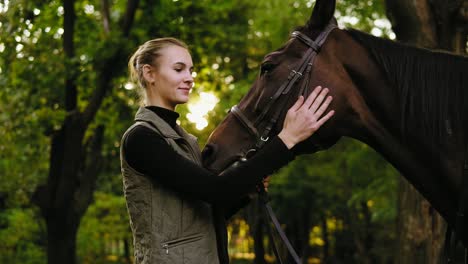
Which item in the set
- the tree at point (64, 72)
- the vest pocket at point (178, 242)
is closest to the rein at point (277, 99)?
the vest pocket at point (178, 242)

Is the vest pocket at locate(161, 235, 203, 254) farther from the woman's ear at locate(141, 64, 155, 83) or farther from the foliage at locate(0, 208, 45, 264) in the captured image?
the foliage at locate(0, 208, 45, 264)

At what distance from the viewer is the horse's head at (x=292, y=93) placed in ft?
9.73

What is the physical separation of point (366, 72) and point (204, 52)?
7696 mm

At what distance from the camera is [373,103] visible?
118 inches

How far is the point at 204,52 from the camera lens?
10.5 metres

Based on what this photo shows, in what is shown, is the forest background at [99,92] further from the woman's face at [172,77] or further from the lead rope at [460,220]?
the lead rope at [460,220]

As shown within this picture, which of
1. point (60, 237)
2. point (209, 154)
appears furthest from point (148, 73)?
point (60, 237)

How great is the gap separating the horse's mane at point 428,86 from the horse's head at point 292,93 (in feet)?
0.76

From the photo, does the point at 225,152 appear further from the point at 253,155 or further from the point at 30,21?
the point at 30,21

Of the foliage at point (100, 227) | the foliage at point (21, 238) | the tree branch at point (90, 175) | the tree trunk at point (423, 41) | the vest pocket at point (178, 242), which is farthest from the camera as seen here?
the foliage at point (100, 227)

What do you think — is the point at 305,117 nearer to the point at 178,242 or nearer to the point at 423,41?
the point at 178,242

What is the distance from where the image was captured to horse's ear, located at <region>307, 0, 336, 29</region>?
2.96 m

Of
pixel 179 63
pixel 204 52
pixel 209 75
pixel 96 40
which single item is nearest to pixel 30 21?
pixel 96 40

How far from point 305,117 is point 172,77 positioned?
705mm
